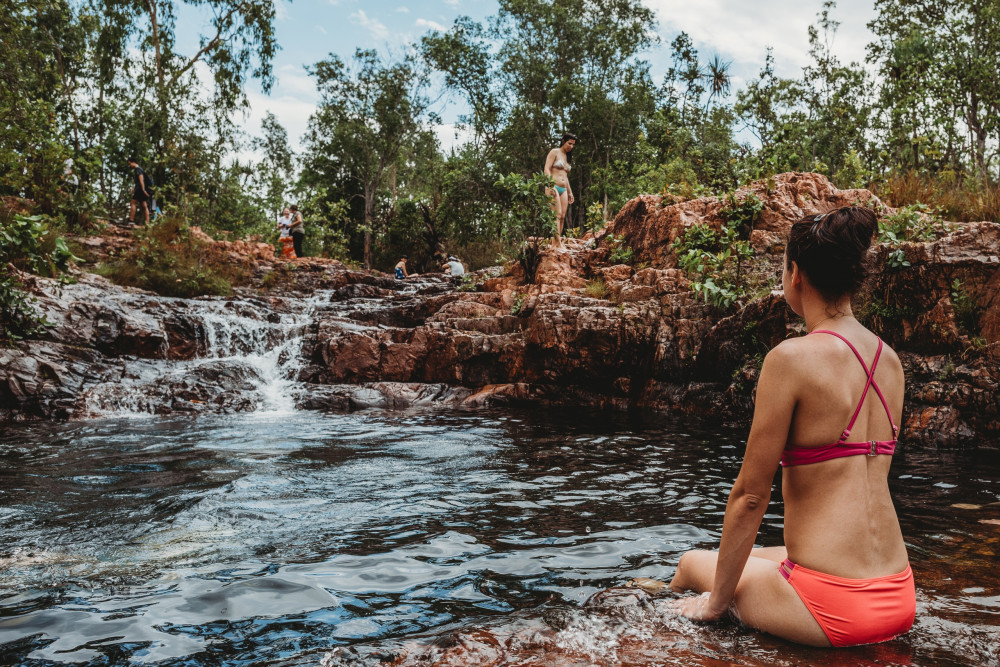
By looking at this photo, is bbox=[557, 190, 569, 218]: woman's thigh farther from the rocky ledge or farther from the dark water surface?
the dark water surface

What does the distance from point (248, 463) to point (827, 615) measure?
5.37m

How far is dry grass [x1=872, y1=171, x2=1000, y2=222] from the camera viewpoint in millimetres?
8656

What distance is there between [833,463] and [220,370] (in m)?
10.7

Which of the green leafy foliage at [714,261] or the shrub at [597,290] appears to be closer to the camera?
the green leafy foliage at [714,261]

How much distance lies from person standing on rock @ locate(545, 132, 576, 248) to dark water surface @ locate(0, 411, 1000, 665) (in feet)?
27.7

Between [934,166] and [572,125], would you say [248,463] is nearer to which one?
[934,166]

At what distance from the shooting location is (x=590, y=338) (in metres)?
10.3

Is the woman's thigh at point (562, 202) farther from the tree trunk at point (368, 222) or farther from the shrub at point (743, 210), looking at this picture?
the tree trunk at point (368, 222)

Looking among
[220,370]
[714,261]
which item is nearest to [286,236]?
[220,370]

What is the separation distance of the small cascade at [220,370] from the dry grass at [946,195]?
10187 millimetres

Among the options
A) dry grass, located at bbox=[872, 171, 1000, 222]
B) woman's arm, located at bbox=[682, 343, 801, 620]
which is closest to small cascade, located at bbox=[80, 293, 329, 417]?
woman's arm, located at bbox=[682, 343, 801, 620]

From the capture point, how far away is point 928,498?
4.76 m

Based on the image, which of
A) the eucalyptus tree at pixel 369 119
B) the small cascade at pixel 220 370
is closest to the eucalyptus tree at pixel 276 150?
the eucalyptus tree at pixel 369 119

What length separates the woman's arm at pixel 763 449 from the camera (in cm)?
212
